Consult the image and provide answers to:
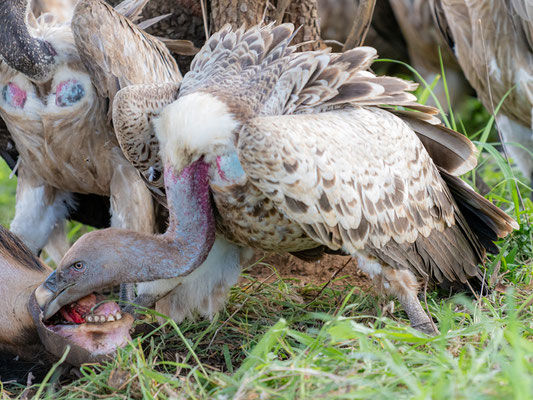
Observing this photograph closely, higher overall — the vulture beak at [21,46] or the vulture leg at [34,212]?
the vulture beak at [21,46]

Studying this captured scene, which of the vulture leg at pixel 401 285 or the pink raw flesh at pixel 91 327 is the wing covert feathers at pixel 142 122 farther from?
the vulture leg at pixel 401 285

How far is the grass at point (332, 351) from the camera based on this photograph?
2531 mm

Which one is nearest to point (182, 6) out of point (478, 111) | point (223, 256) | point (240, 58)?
point (240, 58)

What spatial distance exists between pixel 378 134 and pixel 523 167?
2.69 meters

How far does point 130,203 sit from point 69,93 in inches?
26.4

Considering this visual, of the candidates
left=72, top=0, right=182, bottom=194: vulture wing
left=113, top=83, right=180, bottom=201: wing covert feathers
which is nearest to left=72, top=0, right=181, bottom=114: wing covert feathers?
left=72, top=0, right=182, bottom=194: vulture wing

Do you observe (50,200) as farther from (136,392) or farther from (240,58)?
(136,392)

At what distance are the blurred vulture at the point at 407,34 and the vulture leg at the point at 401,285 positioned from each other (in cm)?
390

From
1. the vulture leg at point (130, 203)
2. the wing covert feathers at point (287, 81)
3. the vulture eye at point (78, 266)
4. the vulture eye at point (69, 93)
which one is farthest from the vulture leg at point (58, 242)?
the vulture eye at point (78, 266)

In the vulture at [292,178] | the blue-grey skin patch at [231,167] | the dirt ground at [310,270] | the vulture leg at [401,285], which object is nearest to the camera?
the vulture at [292,178]

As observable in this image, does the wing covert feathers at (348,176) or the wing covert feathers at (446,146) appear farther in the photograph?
the wing covert feathers at (446,146)

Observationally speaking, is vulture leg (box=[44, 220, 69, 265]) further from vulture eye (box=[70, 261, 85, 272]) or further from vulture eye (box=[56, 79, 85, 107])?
vulture eye (box=[70, 261, 85, 272])

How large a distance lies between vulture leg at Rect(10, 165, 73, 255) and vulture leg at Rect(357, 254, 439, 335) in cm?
226

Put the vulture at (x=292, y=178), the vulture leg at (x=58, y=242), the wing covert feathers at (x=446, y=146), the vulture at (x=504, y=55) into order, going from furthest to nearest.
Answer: the vulture at (x=504, y=55) → the vulture leg at (x=58, y=242) → the wing covert feathers at (x=446, y=146) → the vulture at (x=292, y=178)
